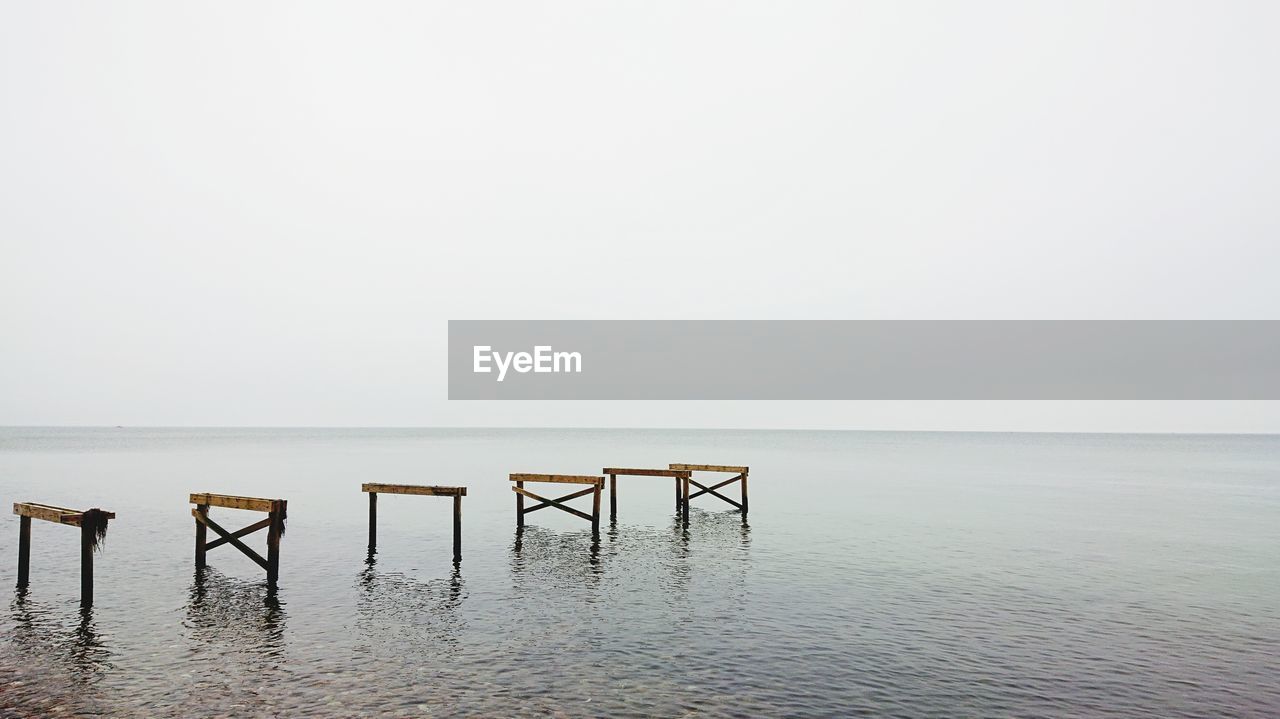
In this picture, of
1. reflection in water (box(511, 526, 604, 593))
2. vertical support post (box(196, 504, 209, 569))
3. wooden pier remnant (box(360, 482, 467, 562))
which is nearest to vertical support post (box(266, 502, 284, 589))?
vertical support post (box(196, 504, 209, 569))

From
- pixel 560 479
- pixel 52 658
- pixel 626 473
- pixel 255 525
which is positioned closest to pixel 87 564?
pixel 255 525

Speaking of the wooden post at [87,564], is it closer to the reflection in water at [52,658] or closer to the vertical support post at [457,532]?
the reflection in water at [52,658]

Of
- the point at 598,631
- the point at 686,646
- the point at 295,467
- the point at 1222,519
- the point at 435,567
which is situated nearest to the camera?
the point at 686,646

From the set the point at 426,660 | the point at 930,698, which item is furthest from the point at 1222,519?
the point at 426,660

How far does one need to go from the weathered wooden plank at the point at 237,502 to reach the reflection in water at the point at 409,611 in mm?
3475

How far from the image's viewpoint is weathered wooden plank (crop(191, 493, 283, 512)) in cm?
2033

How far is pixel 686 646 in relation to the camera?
1550cm

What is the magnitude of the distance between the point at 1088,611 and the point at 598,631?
41.3 ft

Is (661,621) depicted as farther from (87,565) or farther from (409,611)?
(87,565)

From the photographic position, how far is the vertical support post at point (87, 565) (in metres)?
18.0

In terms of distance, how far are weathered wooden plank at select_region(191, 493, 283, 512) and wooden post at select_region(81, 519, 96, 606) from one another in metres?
3.20

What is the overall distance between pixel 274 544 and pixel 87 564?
417 centimetres

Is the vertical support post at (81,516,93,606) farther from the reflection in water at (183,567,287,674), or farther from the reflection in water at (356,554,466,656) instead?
the reflection in water at (356,554,466,656)

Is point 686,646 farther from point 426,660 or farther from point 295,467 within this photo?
point 295,467
